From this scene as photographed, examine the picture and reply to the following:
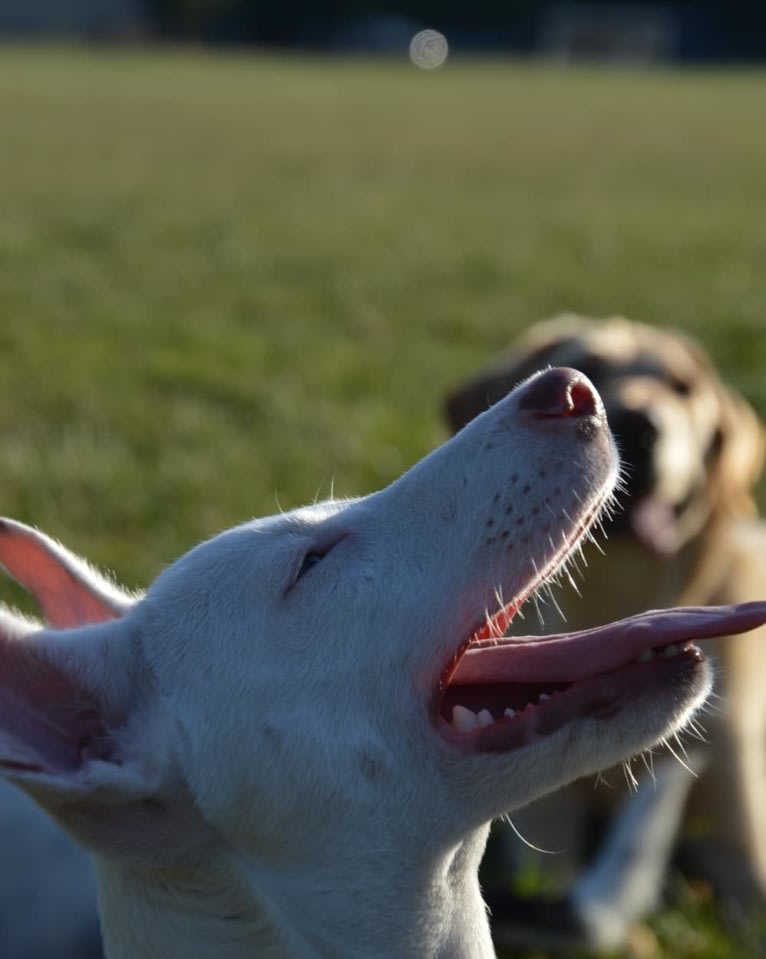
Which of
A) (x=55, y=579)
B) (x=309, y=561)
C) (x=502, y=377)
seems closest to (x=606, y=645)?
(x=309, y=561)

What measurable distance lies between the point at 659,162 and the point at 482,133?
5.05 metres

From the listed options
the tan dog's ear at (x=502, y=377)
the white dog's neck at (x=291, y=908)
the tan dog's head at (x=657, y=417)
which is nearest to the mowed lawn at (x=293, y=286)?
the tan dog's ear at (x=502, y=377)

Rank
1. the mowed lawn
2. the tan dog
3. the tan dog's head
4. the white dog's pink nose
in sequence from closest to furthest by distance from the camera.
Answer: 1. the white dog's pink nose
2. the tan dog
3. the tan dog's head
4. the mowed lawn

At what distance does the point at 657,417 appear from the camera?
5301 mm

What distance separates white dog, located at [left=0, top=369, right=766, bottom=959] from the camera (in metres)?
2.66

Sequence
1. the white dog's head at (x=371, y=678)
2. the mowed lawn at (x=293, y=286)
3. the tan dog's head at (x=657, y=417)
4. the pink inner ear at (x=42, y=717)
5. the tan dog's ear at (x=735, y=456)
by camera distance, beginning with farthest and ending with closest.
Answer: the mowed lawn at (x=293, y=286) → the tan dog's ear at (x=735, y=456) → the tan dog's head at (x=657, y=417) → the white dog's head at (x=371, y=678) → the pink inner ear at (x=42, y=717)

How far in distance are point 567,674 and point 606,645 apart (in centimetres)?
9

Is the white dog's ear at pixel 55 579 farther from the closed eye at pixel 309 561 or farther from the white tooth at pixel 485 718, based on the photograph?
the white tooth at pixel 485 718

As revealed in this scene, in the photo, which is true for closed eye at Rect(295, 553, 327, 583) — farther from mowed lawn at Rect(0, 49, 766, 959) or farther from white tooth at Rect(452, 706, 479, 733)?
mowed lawn at Rect(0, 49, 766, 959)

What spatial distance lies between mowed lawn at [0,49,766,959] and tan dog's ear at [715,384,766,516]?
1.55 metres

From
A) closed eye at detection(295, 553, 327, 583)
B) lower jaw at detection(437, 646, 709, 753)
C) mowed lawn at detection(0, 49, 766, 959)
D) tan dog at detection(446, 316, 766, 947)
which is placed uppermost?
closed eye at detection(295, 553, 327, 583)

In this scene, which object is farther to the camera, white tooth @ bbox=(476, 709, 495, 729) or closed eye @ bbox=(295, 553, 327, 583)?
closed eye @ bbox=(295, 553, 327, 583)

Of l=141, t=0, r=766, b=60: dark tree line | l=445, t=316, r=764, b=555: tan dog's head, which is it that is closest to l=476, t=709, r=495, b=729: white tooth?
l=445, t=316, r=764, b=555: tan dog's head

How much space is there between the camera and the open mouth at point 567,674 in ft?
8.80
